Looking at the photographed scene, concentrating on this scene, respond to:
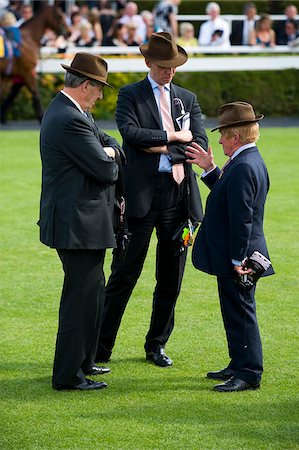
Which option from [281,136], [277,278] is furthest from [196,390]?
[281,136]

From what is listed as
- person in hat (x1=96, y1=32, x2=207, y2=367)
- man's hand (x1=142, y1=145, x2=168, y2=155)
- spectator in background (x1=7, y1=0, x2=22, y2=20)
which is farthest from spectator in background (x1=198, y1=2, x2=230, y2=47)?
man's hand (x1=142, y1=145, x2=168, y2=155)

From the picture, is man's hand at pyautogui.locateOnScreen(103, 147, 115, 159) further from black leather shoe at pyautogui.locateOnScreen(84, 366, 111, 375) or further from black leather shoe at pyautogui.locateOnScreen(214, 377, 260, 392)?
black leather shoe at pyautogui.locateOnScreen(214, 377, 260, 392)

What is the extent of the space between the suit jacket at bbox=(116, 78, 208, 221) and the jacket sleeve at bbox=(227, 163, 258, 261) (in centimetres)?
79

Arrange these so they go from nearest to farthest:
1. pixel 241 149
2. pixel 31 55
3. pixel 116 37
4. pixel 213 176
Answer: pixel 241 149 < pixel 213 176 < pixel 31 55 < pixel 116 37

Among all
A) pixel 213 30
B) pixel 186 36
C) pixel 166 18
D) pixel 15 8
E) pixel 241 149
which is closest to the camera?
pixel 241 149

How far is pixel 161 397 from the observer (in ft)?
21.1

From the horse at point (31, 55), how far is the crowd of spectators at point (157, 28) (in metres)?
1.00

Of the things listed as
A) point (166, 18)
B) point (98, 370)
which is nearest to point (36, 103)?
point (166, 18)

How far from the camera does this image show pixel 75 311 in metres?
6.46

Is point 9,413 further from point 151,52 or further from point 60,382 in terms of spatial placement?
point 151,52

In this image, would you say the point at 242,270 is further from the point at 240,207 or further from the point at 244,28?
the point at 244,28

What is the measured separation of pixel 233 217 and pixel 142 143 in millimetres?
947

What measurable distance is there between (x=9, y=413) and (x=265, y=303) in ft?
9.96

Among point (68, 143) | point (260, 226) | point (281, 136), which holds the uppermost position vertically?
point (68, 143)
